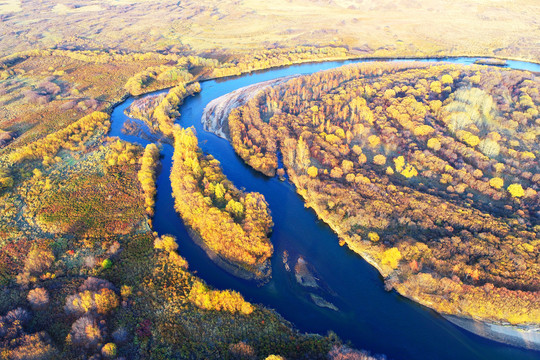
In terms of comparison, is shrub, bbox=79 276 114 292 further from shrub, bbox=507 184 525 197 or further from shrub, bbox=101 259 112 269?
shrub, bbox=507 184 525 197

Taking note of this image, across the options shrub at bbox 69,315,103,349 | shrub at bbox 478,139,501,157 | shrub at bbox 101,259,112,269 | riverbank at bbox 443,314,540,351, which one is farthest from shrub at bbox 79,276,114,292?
shrub at bbox 478,139,501,157

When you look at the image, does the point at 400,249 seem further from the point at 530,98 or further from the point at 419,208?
the point at 530,98

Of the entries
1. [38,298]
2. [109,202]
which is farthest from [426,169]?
[38,298]

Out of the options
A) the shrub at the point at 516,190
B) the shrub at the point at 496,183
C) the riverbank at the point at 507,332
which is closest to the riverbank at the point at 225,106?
the shrub at the point at 496,183

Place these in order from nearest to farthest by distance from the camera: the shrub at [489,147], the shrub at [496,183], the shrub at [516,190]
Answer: the shrub at [516,190] < the shrub at [496,183] < the shrub at [489,147]

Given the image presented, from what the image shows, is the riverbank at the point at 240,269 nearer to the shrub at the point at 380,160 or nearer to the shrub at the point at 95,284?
the shrub at the point at 95,284
